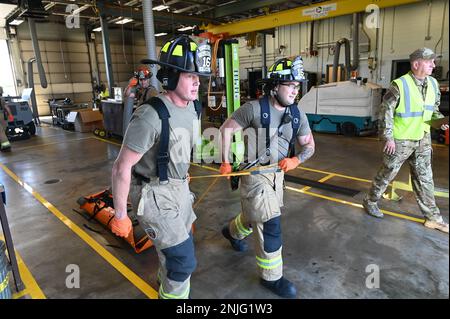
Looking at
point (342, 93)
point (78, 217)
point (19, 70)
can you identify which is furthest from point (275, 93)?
point (19, 70)

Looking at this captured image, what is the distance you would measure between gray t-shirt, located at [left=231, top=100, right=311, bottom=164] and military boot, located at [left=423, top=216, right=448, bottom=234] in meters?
2.40

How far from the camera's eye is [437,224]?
3904 mm

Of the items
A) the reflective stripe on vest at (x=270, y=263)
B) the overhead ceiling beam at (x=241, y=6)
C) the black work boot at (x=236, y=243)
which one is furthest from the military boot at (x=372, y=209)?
the overhead ceiling beam at (x=241, y=6)

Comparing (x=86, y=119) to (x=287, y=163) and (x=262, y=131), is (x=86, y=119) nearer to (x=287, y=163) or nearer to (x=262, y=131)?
(x=262, y=131)

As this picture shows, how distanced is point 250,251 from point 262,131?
1556 mm

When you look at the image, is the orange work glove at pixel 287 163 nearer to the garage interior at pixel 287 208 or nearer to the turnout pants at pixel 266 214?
the turnout pants at pixel 266 214

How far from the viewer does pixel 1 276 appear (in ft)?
8.20

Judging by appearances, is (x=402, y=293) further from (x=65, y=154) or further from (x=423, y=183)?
(x=65, y=154)

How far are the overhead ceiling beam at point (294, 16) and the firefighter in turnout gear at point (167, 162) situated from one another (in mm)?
7953

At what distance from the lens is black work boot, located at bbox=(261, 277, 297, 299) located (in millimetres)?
2754

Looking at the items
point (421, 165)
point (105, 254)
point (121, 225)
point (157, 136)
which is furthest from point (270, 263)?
point (421, 165)

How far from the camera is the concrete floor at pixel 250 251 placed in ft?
9.69

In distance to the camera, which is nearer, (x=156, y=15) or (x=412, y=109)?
(x=412, y=109)
